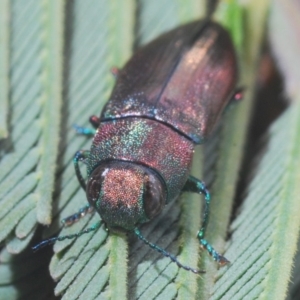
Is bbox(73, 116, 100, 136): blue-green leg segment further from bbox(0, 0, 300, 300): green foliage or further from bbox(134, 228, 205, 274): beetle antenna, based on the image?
bbox(134, 228, 205, 274): beetle antenna

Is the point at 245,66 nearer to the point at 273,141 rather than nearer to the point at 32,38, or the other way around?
the point at 273,141

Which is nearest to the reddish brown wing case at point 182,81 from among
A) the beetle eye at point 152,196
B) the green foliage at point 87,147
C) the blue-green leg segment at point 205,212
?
the green foliage at point 87,147

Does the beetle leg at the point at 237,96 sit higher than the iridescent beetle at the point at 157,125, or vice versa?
the beetle leg at the point at 237,96

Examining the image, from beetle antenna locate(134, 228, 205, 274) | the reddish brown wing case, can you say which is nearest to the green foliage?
A: beetle antenna locate(134, 228, 205, 274)

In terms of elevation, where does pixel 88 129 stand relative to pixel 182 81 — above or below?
below

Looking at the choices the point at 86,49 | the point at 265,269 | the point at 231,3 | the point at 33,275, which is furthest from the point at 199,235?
the point at 231,3

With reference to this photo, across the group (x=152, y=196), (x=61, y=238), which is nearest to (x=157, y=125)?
(x=152, y=196)

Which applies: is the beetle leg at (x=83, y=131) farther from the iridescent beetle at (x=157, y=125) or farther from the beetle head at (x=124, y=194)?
the beetle head at (x=124, y=194)

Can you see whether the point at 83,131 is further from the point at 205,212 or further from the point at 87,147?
the point at 205,212
